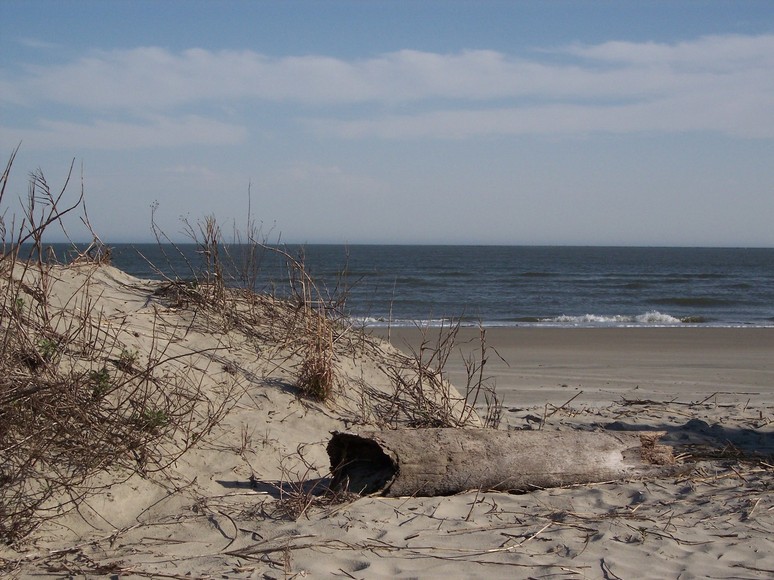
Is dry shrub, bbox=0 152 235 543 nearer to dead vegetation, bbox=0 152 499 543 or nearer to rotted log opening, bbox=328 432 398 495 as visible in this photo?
dead vegetation, bbox=0 152 499 543

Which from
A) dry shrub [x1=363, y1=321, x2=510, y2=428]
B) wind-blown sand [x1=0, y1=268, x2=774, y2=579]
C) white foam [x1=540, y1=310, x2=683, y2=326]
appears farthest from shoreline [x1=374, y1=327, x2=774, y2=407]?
white foam [x1=540, y1=310, x2=683, y2=326]

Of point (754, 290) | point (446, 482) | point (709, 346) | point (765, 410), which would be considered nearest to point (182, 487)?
point (446, 482)

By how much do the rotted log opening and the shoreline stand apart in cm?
175

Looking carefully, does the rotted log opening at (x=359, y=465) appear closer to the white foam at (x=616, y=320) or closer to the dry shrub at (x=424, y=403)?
the dry shrub at (x=424, y=403)

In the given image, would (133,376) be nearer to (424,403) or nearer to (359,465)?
(359,465)

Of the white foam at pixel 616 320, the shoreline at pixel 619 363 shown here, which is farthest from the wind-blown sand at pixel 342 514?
the white foam at pixel 616 320

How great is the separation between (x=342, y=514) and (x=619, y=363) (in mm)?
8814

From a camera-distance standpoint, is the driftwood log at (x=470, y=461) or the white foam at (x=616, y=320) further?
the white foam at (x=616, y=320)

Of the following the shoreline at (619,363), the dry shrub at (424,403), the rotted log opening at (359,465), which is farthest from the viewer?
the shoreline at (619,363)

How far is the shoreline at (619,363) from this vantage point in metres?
9.00

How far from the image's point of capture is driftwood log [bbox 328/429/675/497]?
4320mm

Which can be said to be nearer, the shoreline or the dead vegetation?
the dead vegetation

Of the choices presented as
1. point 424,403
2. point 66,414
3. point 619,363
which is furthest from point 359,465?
point 619,363

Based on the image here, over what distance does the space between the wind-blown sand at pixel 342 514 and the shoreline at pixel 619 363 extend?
1.55m
